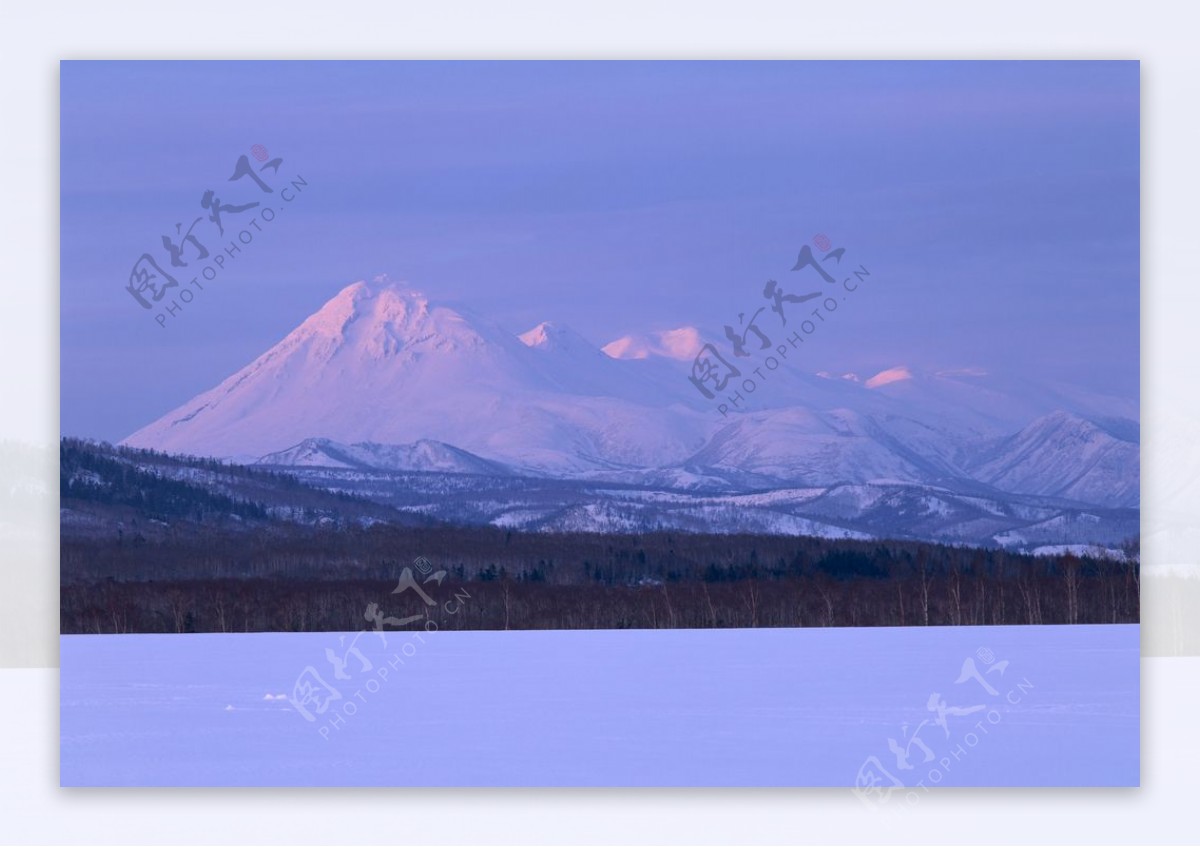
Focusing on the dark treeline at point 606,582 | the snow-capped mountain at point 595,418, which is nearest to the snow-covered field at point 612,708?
the dark treeline at point 606,582

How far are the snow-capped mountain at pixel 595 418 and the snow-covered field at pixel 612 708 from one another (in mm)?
959

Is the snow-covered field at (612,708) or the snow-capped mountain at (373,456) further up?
the snow-capped mountain at (373,456)

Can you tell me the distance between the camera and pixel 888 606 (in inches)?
424

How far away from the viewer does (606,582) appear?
35.5ft

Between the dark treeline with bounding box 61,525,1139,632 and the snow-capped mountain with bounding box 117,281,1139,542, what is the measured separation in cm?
31

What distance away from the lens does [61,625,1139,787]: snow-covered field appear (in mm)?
9094

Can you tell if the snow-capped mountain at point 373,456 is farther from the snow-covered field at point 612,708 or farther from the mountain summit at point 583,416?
the snow-covered field at point 612,708

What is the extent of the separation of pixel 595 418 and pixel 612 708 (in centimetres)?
232

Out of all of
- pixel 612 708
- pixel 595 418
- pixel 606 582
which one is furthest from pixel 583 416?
pixel 612 708

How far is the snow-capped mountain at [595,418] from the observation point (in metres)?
10.8

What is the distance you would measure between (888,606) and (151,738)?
3884mm

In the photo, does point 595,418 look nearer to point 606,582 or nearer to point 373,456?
point 606,582

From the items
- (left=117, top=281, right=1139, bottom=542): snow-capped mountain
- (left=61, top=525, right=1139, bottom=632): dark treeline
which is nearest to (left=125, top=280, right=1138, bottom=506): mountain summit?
(left=117, top=281, right=1139, bottom=542): snow-capped mountain

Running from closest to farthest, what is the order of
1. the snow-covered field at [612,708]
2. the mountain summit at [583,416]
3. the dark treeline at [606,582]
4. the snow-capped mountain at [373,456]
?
the snow-covered field at [612,708] < the dark treeline at [606,582] < the mountain summit at [583,416] < the snow-capped mountain at [373,456]
